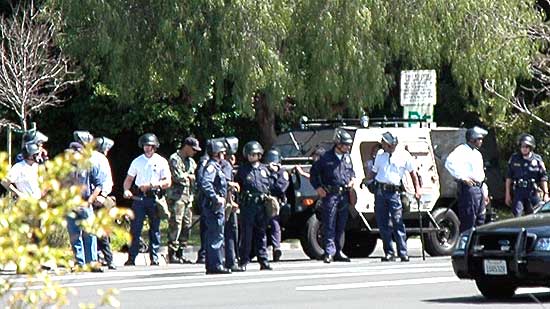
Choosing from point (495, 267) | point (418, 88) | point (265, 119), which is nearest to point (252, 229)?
point (495, 267)

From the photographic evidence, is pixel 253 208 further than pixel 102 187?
No

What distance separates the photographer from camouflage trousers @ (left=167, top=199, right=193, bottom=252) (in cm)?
2123

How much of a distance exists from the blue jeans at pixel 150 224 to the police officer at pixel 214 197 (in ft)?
7.71

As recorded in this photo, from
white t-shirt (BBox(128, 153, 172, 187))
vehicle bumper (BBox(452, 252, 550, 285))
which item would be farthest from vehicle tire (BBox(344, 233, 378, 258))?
vehicle bumper (BBox(452, 252, 550, 285))

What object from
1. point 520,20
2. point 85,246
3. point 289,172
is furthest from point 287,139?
point 520,20

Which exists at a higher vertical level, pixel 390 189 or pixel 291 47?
pixel 291 47

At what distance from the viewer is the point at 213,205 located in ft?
59.1

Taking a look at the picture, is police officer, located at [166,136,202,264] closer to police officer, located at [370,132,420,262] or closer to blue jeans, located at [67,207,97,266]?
blue jeans, located at [67,207,97,266]

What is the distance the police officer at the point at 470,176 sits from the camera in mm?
20375

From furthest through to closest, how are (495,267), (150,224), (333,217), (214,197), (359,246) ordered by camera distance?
(359,246) < (150,224) < (333,217) < (214,197) < (495,267)

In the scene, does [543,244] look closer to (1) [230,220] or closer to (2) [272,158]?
(1) [230,220]

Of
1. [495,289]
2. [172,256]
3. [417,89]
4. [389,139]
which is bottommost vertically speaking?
[172,256]

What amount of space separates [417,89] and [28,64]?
8.25m

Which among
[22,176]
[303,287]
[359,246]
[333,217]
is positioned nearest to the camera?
[303,287]
